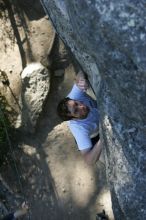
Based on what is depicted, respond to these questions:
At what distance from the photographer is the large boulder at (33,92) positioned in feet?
21.5

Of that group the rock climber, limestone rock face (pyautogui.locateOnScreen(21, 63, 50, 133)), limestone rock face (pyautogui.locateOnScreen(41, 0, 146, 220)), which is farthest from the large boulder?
limestone rock face (pyautogui.locateOnScreen(41, 0, 146, 220))

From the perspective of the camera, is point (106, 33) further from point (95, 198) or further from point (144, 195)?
point (95, 198)

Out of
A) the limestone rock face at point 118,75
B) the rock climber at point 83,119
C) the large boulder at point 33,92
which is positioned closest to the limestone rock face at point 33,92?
the large boulder at point 33,92

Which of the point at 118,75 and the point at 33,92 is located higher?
the point at 118,75

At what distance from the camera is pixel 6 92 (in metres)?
6.97

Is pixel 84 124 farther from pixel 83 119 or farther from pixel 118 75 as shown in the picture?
pixel 118 75

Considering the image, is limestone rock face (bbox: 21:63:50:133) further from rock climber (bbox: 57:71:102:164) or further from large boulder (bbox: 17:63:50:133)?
rock climber (bbox: 57:71:102:164)

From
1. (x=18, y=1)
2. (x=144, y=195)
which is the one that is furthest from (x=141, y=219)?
(x=18, y=1)

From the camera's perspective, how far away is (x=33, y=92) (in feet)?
21.9

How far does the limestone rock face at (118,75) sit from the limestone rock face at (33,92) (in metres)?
2.10

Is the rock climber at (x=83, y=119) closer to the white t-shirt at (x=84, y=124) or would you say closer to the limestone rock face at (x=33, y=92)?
the white t-shirt at (x=84, y=124)

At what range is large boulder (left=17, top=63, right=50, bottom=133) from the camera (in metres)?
6.56

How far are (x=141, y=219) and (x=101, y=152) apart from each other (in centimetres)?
88

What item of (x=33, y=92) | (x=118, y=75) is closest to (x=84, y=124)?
(x=118, y=75)
